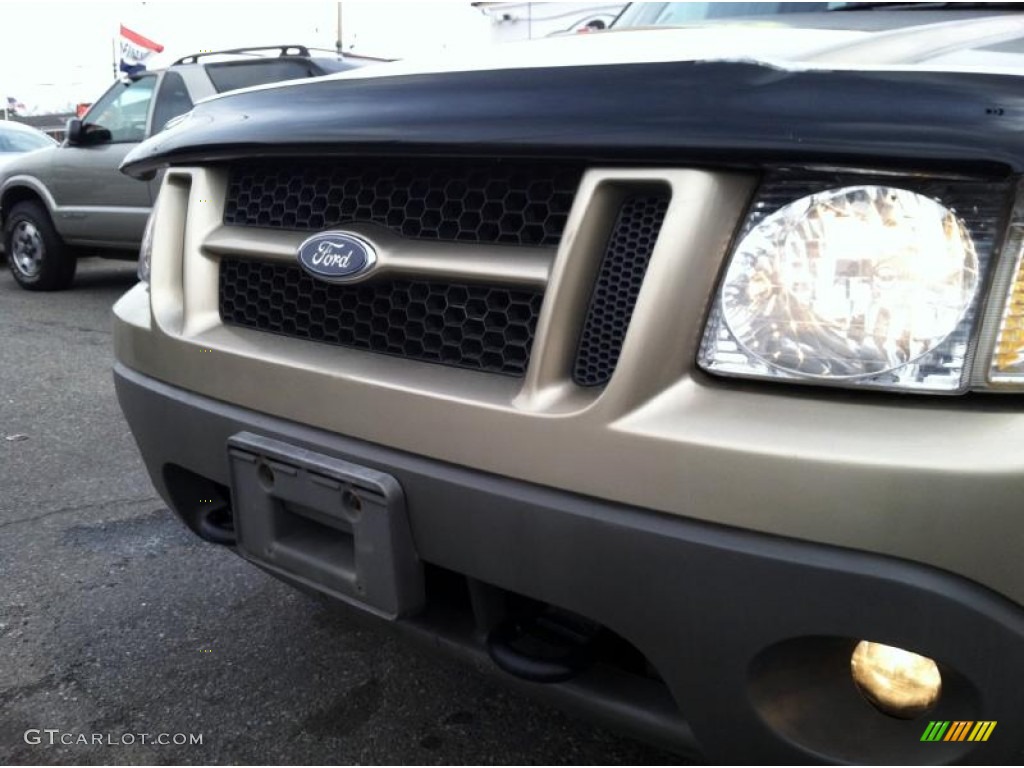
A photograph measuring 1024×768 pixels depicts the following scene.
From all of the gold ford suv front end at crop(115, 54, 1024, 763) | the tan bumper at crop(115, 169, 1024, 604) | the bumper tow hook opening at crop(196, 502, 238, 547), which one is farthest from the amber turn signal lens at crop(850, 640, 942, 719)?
the bumper tow hook opening at crop(196, 502, 238, 547)

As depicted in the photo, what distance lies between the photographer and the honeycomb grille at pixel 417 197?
1.46m

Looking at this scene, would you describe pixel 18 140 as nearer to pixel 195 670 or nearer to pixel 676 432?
pixel 195 670

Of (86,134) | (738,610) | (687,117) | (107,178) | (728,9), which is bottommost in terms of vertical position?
(107,178)

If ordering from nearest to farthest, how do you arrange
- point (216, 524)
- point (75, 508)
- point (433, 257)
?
point (433, 257)
point (216, 524)
point (75, 508)

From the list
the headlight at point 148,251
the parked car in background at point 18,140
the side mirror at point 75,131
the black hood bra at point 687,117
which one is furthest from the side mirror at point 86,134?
the black hood bra at point 687,117

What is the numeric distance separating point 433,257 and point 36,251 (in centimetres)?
776

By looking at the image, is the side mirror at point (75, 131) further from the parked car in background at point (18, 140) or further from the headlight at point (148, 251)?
the headlight at point (148, 251)

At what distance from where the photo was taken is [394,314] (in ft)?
5.41

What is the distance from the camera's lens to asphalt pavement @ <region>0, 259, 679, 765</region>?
208 centimetres

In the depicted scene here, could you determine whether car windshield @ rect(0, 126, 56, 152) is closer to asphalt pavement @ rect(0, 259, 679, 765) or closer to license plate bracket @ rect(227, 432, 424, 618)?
asphalt pavement @ rect(0, 259, 679, 765)

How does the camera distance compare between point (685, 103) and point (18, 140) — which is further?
point (18, 140)

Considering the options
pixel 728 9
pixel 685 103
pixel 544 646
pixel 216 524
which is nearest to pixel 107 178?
pixel 728 9

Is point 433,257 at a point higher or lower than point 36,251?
higher

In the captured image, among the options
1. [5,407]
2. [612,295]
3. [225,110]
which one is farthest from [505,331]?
[5,407]
